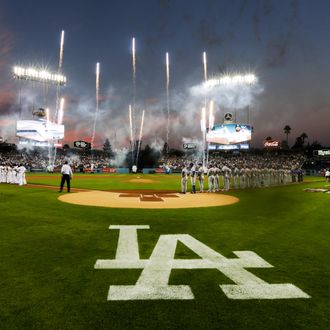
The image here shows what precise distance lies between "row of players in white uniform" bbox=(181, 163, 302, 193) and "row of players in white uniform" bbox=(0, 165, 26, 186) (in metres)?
14.1

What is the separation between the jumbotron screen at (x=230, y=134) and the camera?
6700 cm

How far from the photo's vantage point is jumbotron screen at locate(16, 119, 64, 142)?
6769 centimetres

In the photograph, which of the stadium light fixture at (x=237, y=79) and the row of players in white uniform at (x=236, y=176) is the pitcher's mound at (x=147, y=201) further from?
the stadium light fixture at (x=237, y=79)

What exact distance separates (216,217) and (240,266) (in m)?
5.47

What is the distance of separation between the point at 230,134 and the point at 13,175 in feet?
156

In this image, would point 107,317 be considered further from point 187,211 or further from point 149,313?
point 187,211

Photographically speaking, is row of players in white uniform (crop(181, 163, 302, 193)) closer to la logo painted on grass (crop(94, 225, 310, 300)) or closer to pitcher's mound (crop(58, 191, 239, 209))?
pitcher's mound (crop(58, 191, 239, 209))

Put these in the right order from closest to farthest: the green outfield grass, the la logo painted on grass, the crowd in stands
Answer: the green outfield grass → the la logo painted on grass → the crowd in stands

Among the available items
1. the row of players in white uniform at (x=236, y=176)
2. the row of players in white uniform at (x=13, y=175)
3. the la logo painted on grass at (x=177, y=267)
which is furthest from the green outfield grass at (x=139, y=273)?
the row of players in white uniform at (x=13, y=175)

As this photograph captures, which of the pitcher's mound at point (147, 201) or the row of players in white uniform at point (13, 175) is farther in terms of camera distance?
the row of players in white uniform at point (13, 175)

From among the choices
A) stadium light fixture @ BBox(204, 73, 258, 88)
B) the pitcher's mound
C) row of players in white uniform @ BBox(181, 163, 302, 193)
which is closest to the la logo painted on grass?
the pitcher's mound

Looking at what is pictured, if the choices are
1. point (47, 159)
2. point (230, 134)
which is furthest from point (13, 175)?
point (47, 159)

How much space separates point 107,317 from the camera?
3672 mm

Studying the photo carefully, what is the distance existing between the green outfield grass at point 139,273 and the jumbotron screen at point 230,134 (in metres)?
58.0
